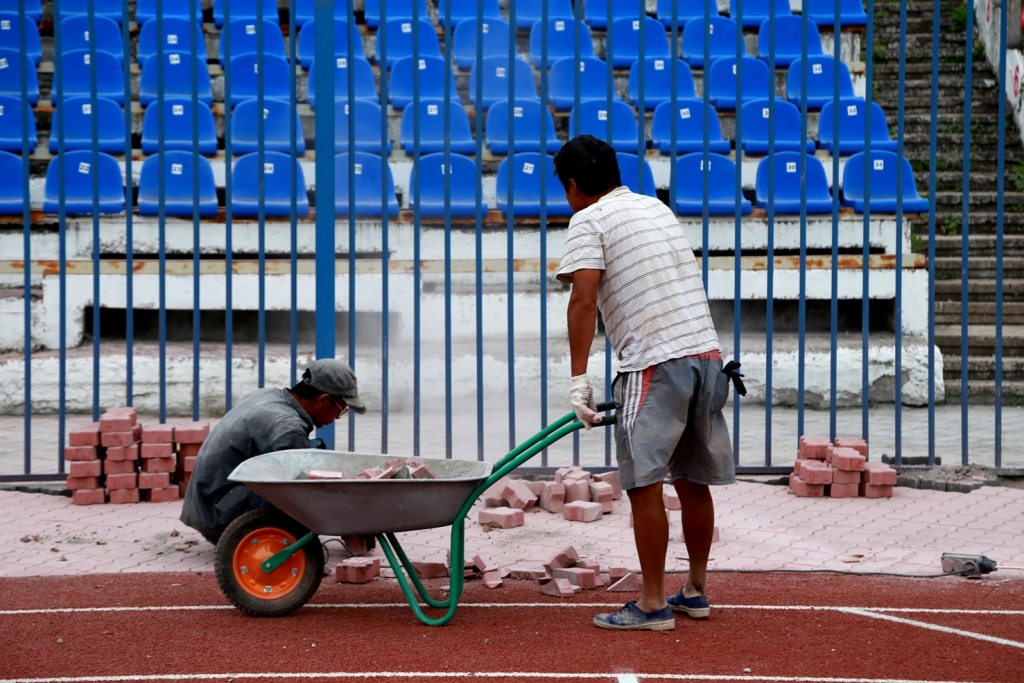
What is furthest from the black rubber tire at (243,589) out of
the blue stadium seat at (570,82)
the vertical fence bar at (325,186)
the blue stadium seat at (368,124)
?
the blue stadium seat at (570,82)

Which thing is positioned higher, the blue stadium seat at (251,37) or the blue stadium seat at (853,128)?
the blue stadium seat at (251,37)

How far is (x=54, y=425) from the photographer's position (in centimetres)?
822

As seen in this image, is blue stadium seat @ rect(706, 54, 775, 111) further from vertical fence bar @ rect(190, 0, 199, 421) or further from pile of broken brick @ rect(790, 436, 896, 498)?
vertical fence bar @ rect(190, 0, 199, 421)

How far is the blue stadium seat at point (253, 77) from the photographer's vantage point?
10680mm

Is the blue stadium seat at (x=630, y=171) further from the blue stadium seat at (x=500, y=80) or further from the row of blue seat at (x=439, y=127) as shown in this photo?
the blue stadium seat at (x=500, y=80)

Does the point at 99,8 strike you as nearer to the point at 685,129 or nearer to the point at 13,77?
the point at 13,77

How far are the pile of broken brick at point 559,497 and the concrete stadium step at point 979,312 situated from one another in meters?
5.21

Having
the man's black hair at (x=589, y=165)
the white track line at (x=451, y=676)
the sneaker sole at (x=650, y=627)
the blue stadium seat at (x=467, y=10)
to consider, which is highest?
the blue stadium seat at (x=467, y=10)

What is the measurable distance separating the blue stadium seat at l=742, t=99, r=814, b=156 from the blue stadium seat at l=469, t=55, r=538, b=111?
2.10 meters

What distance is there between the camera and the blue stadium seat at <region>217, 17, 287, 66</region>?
11172mm

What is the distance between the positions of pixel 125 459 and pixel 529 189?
4.53 metres

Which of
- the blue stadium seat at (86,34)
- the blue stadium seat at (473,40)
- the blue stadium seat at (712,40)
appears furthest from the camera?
the blue stadium seat at (712,40)

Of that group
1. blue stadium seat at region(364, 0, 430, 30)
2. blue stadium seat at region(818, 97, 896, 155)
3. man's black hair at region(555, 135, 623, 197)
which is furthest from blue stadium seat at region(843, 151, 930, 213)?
man's black hair at region(555, 135, 623, 197)

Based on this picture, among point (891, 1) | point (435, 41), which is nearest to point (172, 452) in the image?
point (435, 41)
